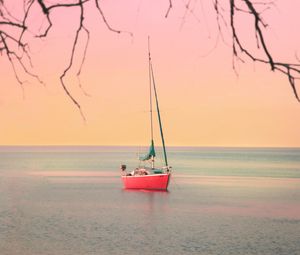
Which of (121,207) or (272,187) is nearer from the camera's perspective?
(121,207)

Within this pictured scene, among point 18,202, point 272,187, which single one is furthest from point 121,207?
point 272,187

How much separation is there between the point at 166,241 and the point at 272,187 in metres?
46.9

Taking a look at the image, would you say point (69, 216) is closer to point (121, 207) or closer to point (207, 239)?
point (121, 207)

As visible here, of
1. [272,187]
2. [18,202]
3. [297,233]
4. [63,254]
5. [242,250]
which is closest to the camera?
[63,254]

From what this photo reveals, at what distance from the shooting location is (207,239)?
110 feet

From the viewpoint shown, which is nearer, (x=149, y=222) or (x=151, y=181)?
(x=149, y=222)

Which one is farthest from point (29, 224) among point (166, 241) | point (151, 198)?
point (151, 198)

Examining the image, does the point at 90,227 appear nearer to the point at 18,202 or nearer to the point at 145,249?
the point at 145,249

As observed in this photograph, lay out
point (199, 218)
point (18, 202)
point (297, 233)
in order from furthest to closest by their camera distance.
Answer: point (18, 202) → point (199, 218) → point (297, 233)

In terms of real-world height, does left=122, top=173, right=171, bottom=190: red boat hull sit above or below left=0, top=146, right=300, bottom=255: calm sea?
above

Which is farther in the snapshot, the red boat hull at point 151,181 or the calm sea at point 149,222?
the red boat hull at point 151,181

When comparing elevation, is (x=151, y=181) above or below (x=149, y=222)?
above

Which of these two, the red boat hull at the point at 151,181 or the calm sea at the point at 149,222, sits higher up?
the red boat hull at the point at 151,181

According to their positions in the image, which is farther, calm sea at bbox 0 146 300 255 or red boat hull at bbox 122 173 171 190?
red boat hull at bbox 122 173 171 190
